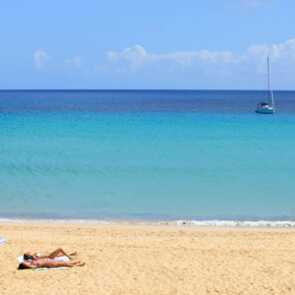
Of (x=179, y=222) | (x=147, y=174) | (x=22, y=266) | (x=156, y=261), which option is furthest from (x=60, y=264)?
(x=147, y=174)

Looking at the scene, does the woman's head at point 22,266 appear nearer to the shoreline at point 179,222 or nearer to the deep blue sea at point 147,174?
the shoreline at point 179,222

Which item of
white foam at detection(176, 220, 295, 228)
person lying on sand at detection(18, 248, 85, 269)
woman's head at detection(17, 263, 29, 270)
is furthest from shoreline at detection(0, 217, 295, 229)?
woman's head at detection(17, 263, 29, 270)

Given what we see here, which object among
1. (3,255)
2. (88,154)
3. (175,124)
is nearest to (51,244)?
(3,255)

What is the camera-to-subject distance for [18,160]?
30359 mm

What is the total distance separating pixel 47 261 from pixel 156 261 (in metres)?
2.08

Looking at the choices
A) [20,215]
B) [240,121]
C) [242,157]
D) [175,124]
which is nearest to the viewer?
[20,215]

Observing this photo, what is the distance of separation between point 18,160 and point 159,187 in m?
9.41

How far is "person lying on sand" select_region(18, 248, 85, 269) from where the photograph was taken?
469 inches

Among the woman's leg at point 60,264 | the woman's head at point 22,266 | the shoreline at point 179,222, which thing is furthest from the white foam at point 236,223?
the woman's head at point 22,266

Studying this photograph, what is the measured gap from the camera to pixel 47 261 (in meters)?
12.0

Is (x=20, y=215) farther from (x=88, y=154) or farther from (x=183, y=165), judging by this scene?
(x=88, y=154)

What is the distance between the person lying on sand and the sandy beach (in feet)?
0.58

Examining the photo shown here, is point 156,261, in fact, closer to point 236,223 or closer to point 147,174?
point 236,223

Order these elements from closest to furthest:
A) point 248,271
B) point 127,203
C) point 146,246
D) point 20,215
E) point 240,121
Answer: point 248,271 → point 146,246 → point 20,215 → point 127,203 → point 240,121
